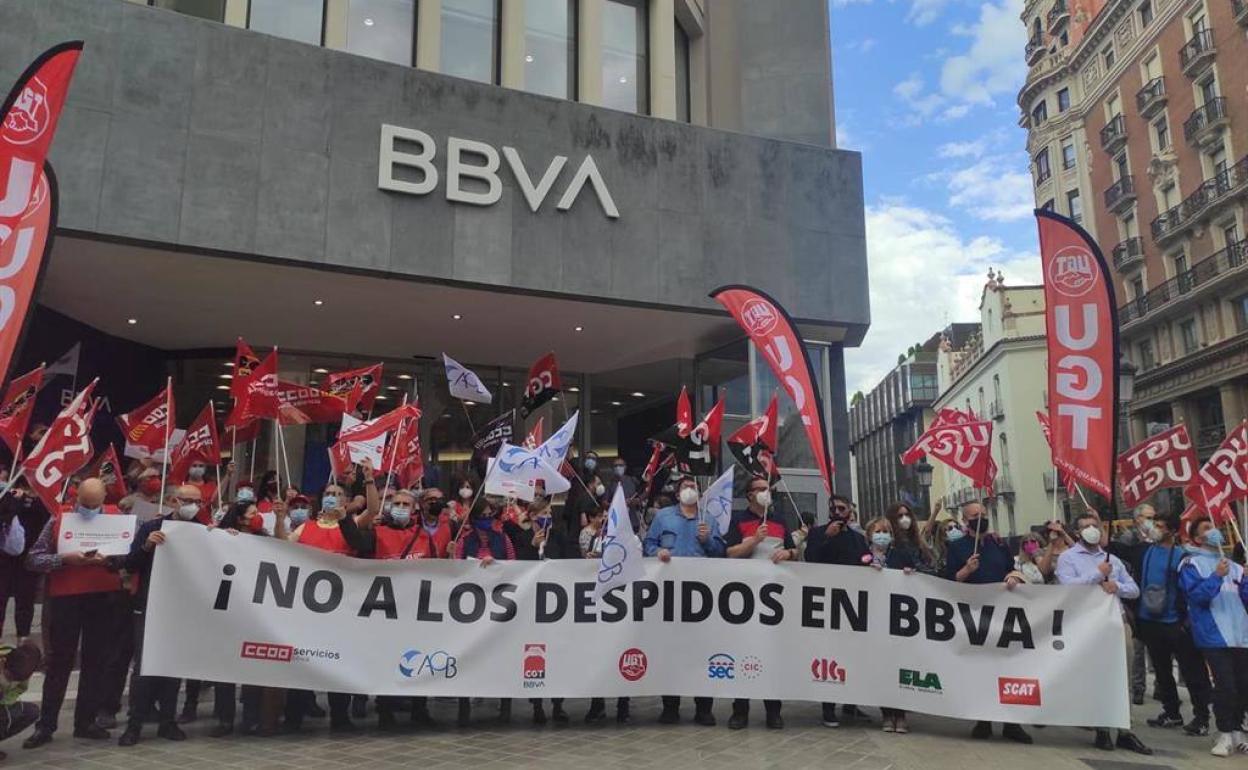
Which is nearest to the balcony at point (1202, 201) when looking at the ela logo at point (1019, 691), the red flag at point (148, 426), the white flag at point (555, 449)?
the ela logo at point (1019, 691)

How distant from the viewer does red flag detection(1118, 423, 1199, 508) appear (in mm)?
10445

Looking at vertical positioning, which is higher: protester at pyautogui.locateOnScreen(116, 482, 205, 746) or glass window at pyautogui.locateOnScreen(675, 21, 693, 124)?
glass window at pyautogui.locateOnScreen(675, 21, 693, 124)

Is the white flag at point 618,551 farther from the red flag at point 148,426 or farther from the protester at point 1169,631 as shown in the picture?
the red flag at point 148,426

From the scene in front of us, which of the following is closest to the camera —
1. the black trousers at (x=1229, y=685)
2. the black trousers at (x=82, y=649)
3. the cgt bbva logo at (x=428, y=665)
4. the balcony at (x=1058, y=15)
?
the black trousers at (x=82, y=649)

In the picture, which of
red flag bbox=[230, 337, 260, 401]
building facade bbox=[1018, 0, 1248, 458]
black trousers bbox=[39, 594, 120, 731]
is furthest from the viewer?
building facade bbox=[1018, 0, 1248, 458]

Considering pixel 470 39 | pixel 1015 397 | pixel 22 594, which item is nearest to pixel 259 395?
pixel 22 594

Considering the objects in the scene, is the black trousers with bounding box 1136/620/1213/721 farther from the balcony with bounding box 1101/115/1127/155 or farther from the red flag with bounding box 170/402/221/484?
the balcony with bounding box 1101/115/1127/155

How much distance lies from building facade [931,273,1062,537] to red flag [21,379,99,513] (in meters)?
58.6

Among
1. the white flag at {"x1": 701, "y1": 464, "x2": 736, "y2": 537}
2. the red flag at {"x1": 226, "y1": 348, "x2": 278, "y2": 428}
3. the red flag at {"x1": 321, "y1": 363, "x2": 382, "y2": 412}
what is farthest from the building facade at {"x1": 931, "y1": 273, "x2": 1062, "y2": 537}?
the red flag at {"x1": 226, "y1": 348, "x2": 278, "y2": 428}

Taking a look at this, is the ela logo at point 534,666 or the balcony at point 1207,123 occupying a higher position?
the balcony at point 1207,123

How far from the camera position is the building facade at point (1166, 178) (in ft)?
134

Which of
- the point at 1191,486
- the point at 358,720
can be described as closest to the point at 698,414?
the point at 1191,486

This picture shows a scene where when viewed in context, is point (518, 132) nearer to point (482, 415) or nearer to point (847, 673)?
point (482, 415)

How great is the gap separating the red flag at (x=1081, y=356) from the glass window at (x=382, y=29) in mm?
12773
